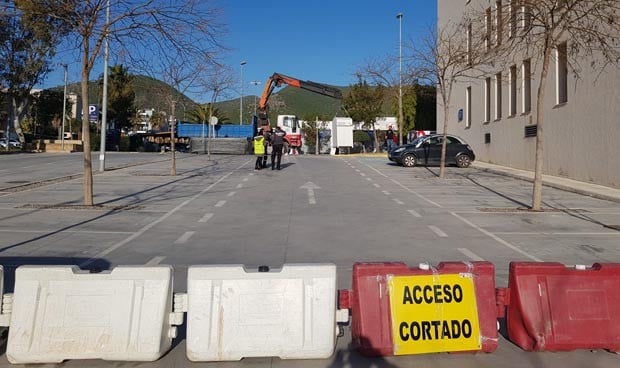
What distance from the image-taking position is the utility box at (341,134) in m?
44.5

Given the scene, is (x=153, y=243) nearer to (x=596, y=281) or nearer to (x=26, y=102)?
(x=596, y=281)

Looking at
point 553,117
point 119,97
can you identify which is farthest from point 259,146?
point 119,97

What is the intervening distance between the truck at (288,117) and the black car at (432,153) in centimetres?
1349

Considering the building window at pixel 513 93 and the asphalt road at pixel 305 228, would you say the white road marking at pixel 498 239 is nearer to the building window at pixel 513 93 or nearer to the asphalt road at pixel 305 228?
the asphalt road at pixel 305 228

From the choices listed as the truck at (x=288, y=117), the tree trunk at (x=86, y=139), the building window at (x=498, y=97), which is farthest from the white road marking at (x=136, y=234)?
the truck at (x=288, y=117)

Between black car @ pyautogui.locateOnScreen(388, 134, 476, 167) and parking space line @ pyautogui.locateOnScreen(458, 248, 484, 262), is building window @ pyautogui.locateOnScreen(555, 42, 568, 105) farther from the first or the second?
parking space line @ pyautogui.locateOnScreen(458, 248, 484, 262)

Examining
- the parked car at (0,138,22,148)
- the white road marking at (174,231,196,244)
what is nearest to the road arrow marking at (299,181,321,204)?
the white road marking at (174,231,196,244)

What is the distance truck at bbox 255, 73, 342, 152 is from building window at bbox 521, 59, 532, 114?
17577 mm

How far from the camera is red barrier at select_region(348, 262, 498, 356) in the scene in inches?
213

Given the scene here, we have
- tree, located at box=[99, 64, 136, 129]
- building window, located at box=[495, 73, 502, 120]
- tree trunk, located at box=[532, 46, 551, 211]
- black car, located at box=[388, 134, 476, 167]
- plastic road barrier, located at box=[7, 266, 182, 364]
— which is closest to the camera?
plastic road barrier, located at box=[7, 266, 182, 364]

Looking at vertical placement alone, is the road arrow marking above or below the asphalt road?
above

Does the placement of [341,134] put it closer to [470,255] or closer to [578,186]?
[578,186]

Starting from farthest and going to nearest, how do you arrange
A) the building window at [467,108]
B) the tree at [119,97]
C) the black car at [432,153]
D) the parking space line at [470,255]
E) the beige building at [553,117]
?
the tree at [119,97] < the building window at [467,108] < the black car at [432,153] < the beige building at [553,117] < the parking space line at [470,255]

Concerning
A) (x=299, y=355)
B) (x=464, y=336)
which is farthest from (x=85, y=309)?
(x=464, y=336)
